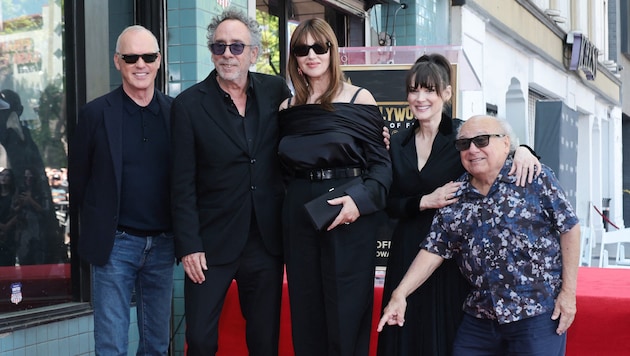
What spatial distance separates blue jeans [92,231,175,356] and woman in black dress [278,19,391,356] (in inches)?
26.1

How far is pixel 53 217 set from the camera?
474 centimetres

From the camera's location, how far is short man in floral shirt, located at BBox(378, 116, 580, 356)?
3104 mm

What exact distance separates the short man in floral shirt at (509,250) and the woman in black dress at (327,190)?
37cm

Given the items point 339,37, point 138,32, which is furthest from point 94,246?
point 339,37

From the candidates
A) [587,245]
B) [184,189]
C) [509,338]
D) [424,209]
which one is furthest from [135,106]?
[587,245]

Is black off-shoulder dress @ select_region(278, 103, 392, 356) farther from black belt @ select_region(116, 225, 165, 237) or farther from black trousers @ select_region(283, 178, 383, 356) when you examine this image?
black belt @ select_region(116, 225, 165, 237)

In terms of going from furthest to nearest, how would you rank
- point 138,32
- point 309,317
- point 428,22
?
point 428,22
point 138,32
point 309,317

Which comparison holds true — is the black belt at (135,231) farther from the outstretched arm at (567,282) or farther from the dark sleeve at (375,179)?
the outstretched arm at (567,282)

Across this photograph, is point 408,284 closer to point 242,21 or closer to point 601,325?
point 601,325

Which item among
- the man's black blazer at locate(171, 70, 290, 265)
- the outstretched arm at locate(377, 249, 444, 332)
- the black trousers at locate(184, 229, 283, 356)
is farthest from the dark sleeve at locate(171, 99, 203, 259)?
the outstretched arm at locate(377, 249, 444, 332)

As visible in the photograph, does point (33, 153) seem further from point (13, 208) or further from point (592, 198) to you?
point (592, 198)

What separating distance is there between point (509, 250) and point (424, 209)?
47cm

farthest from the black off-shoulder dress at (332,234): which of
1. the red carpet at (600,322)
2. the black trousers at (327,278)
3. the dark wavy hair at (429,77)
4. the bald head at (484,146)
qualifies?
the red carpet at (600,322)

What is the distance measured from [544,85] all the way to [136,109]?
46.1 feet
